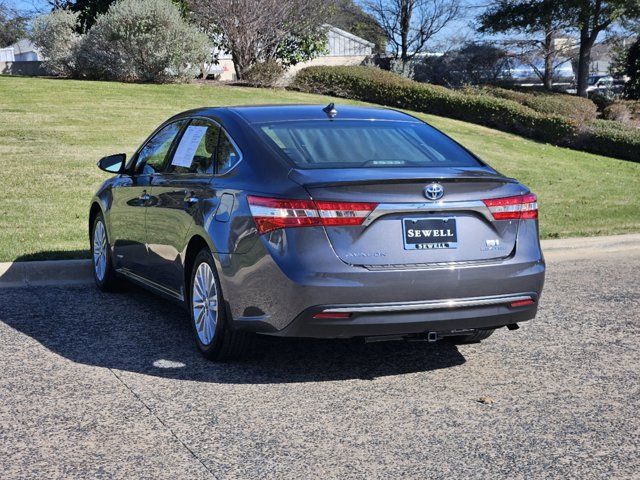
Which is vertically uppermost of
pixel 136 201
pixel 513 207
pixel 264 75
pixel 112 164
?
pixel 264 75

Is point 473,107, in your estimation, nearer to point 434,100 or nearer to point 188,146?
point 434,100

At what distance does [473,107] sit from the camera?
26.6 meters

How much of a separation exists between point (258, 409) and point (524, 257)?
177 centimetres

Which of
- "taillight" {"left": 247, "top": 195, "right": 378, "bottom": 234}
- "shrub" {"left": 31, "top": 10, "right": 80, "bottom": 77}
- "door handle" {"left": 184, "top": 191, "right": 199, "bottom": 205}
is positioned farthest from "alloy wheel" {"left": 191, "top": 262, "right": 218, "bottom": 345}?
"shrub" {"left": 31, "top": 10, "right": 80, "bottom": 77}

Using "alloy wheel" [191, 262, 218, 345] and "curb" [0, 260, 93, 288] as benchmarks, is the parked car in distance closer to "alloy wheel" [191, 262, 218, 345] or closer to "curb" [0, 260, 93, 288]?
"alloy wheel" [191, 262, 218, 345]

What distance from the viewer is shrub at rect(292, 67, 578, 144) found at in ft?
81.7

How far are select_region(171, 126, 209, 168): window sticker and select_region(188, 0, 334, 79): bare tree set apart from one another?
21988 millimetres

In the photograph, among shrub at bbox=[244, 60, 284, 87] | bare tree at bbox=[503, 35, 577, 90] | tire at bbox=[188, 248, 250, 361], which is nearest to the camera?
tire at bbox=[188, 248, 250, 361]

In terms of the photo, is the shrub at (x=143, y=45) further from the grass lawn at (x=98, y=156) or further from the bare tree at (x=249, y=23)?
the bare tree at (x=249, y=23)

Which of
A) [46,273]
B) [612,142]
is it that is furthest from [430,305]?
[612,142]

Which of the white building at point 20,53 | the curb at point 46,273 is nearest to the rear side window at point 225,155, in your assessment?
the curb at point 46,273

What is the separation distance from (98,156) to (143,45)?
10.4 metres

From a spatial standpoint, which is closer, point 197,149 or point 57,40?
point 197,149

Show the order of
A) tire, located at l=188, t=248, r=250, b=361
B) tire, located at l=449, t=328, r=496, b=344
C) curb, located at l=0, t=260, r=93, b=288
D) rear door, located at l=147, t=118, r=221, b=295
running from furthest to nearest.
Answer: curb, located at l=0, t=260, r=93, b=288 < tire, located at l=449, t=328, r=496, b=344 < rear door, located at l=147, t=118, r=221, b=295 < tire, located at l=188, t=248, r=250, b=361
